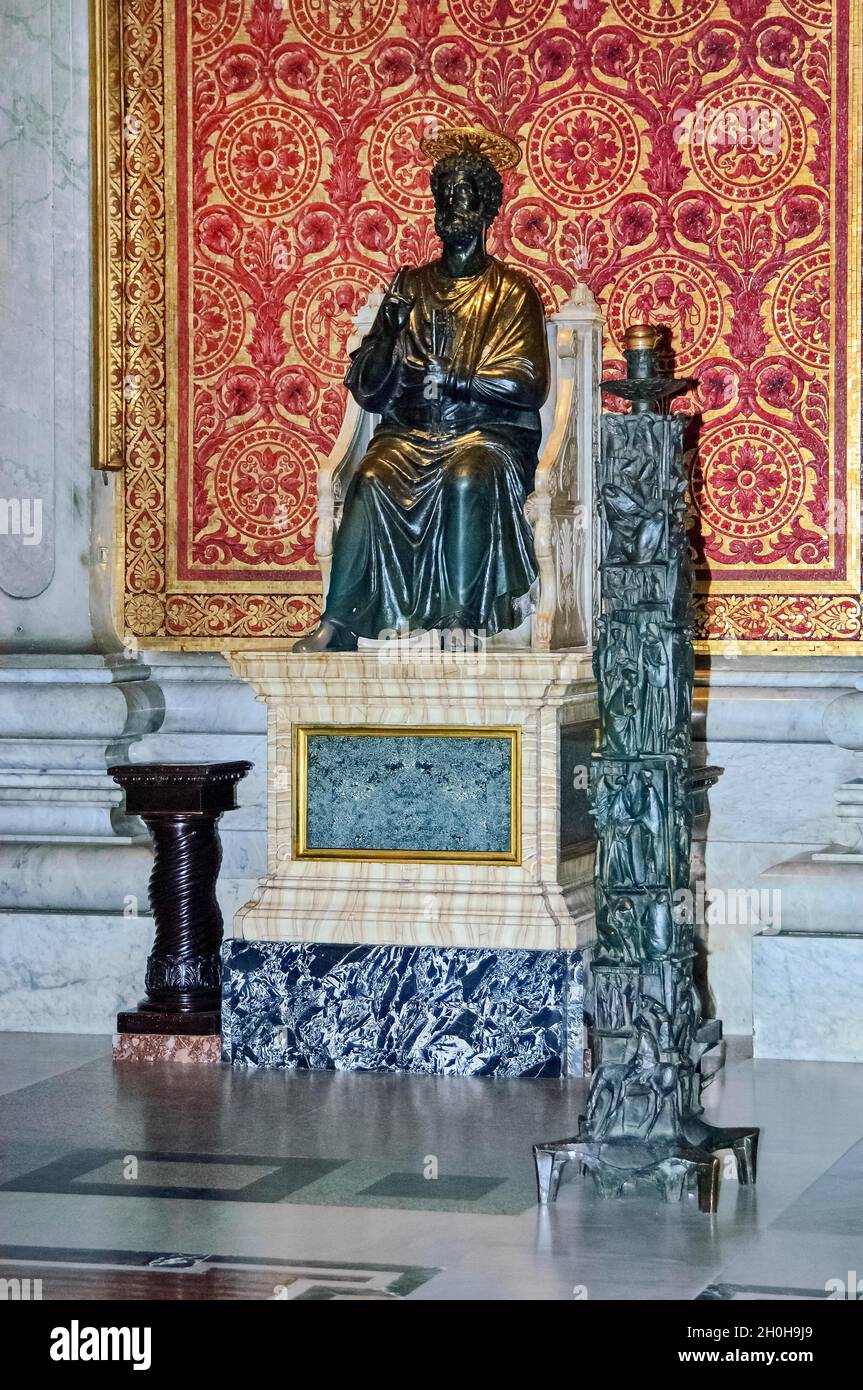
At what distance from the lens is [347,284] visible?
7.17 metres

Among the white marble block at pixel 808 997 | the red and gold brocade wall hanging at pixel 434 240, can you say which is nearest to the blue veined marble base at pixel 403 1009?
the white marble block at pixel 808 997

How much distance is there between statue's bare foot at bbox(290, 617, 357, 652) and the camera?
6.20 meters

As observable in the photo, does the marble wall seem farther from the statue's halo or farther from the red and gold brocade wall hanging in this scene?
the statue's halo

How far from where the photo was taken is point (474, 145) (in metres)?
6.46

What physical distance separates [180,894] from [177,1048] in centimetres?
44

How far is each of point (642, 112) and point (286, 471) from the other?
1.61 m

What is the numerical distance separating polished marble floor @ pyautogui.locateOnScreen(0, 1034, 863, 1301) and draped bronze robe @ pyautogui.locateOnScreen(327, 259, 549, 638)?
134 cm

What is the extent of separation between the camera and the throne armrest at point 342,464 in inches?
251

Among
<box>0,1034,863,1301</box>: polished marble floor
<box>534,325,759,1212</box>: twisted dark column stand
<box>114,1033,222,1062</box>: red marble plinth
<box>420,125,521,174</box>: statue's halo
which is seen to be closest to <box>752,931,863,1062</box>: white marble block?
<box>0,1034,863,1301</box>: polished marble floor

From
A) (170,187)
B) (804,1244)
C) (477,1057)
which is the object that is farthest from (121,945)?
(804,1244)

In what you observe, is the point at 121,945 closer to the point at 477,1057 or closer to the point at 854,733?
the point at 477,1057

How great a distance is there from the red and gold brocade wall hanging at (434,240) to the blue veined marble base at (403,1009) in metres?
1.50

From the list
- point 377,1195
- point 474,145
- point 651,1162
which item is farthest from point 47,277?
point 651,1162

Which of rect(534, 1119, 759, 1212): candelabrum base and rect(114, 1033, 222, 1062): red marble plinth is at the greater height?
rect(534, 1119, 759, 1212): candelabrum base
